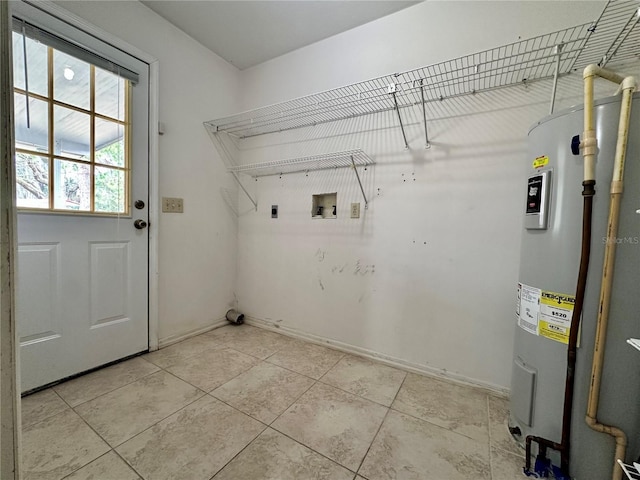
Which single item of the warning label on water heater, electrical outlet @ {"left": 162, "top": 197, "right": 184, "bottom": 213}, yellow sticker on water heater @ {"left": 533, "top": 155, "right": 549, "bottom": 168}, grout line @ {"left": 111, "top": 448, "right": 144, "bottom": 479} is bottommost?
grout line @ {"left": 111, "top": 448, "right": 144, "bottom": 479}

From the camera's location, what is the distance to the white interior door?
135 cm

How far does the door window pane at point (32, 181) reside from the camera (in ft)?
4.31

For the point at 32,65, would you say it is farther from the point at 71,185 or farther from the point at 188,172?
the point at 188,172

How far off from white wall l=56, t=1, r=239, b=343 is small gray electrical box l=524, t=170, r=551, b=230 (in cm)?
226

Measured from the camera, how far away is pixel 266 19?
72.2 inches

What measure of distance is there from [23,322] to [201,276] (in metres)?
1.05

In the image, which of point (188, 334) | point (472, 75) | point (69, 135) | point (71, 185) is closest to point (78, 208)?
point (71, 185)

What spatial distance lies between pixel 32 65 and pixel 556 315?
9.15ft

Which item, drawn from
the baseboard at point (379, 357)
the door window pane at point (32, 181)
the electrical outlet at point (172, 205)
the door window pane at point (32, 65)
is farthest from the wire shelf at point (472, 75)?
the baseboard at point (379, 357)

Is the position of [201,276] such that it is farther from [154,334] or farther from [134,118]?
[134,118]

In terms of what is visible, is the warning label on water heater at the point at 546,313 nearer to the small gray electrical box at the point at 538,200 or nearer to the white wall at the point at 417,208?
the small gray electrical box at the point at 538,200

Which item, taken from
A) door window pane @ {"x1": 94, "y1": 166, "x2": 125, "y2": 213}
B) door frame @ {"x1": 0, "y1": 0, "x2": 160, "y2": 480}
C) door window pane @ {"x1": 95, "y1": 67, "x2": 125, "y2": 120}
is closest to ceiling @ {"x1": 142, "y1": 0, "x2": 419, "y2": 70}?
door window pane @ {"x1": 95, "y1": 67, "x2": 125, "y2": 120}

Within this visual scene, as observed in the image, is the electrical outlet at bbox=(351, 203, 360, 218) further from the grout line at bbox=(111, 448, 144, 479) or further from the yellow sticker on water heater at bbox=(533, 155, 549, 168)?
the grout line at bbox=(111, 448, 144, 479)

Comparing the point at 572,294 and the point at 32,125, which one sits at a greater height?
the point at 32,125
